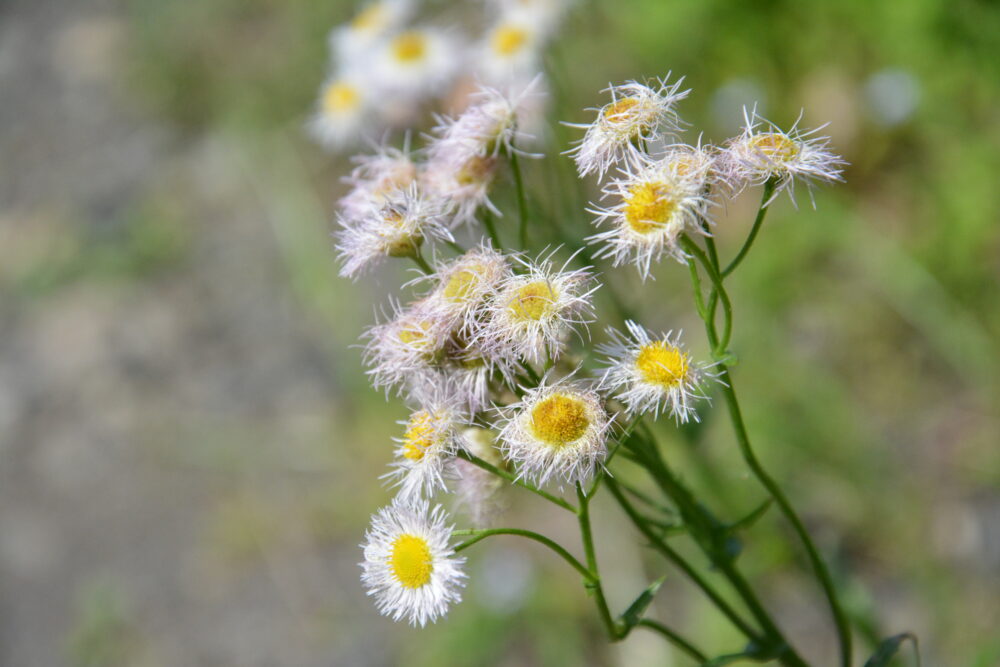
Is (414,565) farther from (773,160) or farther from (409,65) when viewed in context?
(409,65)

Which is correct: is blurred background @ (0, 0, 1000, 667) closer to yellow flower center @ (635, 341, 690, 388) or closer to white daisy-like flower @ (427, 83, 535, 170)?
white daisy-like flower @ (427, 83, 535, 170)

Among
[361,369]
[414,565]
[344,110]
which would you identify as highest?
[361,369]

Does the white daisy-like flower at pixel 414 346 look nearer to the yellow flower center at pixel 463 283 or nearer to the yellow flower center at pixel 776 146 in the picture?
the yellow flower center at pixel 463 283

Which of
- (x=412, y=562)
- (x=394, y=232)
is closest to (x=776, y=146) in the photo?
(x=394, y=232)

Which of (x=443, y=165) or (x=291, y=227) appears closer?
(x=443, y=165)

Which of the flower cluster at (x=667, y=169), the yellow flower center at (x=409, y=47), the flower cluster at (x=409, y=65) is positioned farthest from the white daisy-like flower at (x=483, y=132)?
the yellow flower center at (x=409, y=47)

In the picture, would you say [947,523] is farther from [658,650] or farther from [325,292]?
[325,292]

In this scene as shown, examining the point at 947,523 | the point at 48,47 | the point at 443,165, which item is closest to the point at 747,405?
the point at 947,523
